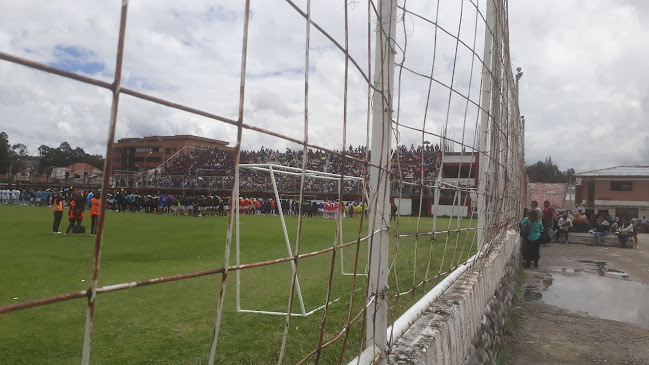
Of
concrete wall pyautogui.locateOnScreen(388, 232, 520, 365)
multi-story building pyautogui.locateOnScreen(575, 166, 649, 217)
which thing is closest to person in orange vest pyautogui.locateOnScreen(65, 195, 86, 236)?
concrete wall pyautogui.locateOnScreen(388, 232, 520, 365)

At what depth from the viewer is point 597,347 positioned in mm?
5156

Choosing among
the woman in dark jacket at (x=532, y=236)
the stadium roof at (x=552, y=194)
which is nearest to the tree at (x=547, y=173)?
the stadium roof at (x=552, y=194)

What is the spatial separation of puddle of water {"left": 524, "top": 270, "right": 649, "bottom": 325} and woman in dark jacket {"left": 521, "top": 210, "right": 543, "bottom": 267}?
34.9 inches

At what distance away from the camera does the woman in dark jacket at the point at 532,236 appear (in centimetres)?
1006

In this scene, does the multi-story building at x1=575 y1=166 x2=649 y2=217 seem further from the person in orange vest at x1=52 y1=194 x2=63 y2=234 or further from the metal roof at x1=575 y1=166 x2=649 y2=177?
the person in orange vest at x1=52 y1=194 x2=63 y2=234

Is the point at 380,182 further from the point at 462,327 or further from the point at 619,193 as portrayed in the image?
the point at 619,193

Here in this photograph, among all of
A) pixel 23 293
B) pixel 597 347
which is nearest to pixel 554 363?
pixel 597 347

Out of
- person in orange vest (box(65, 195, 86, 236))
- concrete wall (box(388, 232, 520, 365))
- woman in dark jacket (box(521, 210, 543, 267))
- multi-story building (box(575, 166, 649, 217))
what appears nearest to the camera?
concrete wall (box(388, 232, 520, 365))

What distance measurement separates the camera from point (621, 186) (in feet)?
115

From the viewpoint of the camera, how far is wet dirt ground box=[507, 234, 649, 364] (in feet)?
16.3

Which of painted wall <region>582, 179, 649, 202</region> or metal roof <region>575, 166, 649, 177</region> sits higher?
metal roof <region>575, 166, 649, 177</region>

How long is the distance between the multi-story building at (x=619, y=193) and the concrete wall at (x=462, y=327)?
114ft

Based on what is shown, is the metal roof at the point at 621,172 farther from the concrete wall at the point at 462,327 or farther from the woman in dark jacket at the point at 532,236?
the concrete wall at the point at 462,327

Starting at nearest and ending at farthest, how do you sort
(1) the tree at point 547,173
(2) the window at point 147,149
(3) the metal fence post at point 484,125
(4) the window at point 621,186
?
(2) the window at point 147,149 → (3) the metal fence post at point 484,125 → (4) the window at point 621,186 → (1) the tree at point 547,173
